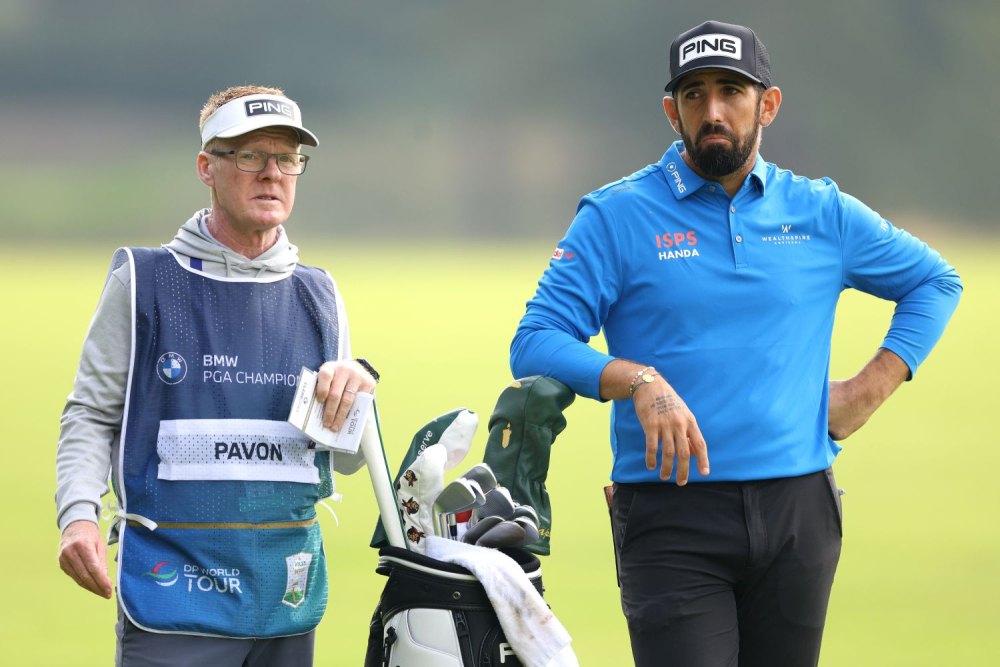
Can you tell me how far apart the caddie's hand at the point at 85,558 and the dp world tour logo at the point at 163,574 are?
88 millimetres

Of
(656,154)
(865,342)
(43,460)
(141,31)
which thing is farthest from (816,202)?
(141,31)

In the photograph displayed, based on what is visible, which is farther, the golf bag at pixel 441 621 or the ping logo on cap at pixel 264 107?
the ping logo on cap at pixel 264 107

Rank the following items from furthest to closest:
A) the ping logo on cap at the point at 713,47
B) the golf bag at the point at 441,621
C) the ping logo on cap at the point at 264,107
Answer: the ping logo on cap at the point at 713,47, the ping logo on cap at the point at 264,107, the golf bag at the point at 441,621

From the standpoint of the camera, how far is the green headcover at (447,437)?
197cm

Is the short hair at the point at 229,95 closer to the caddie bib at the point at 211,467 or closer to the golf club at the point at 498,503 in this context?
the caddie bib at the point at 211,467

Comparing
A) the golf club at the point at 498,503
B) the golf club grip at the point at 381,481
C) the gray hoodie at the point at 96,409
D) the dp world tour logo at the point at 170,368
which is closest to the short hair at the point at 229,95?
the gray hoodie at the point at 96,409

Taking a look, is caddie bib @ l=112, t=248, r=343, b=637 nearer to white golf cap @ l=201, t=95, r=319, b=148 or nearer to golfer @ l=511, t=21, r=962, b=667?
Result: white golf cap @ l=201, t=95, r=319, b=148

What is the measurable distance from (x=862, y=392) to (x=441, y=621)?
0.96 m

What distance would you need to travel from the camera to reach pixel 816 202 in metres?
2.31

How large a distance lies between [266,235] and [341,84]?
1686 cm

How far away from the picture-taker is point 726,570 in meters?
2.15

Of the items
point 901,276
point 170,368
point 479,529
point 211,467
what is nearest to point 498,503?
point 479,529

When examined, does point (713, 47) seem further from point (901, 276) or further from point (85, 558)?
point (85, 558)

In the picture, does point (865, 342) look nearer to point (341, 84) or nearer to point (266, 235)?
point (341, 84)
